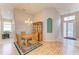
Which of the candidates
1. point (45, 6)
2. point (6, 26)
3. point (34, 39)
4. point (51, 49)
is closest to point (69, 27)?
point (51, 49)

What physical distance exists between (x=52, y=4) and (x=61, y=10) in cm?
35

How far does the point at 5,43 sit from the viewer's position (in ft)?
11.1

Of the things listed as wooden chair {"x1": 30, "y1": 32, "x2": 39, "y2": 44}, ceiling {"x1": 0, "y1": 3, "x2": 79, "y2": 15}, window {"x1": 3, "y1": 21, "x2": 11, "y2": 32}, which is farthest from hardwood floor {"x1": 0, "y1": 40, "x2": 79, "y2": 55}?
ceiling {"x1": 0, "y1": 3, "x2": 79, "y2": 15}

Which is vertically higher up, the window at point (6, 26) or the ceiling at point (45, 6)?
the ceiling at point (45, 6)

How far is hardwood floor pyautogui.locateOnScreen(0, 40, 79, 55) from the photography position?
11.1 feet

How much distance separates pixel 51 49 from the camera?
344 centimetres

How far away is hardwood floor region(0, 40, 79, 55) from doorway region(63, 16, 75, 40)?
7.1 inches

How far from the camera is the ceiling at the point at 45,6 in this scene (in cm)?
337

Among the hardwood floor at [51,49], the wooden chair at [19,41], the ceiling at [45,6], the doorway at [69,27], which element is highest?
the ceiling at [45,6]

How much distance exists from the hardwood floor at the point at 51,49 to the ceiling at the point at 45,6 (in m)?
0.94

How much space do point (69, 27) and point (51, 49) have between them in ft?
2.87

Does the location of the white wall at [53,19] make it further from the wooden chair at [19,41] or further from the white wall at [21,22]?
the wooden chair at [19,41]

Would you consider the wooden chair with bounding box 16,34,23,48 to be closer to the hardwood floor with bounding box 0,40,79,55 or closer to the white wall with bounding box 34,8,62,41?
the hardwood floor with bounding box 0,40,79,55

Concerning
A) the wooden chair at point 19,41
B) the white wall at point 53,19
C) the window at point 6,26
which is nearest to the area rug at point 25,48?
the wooden chair at point 19,41
